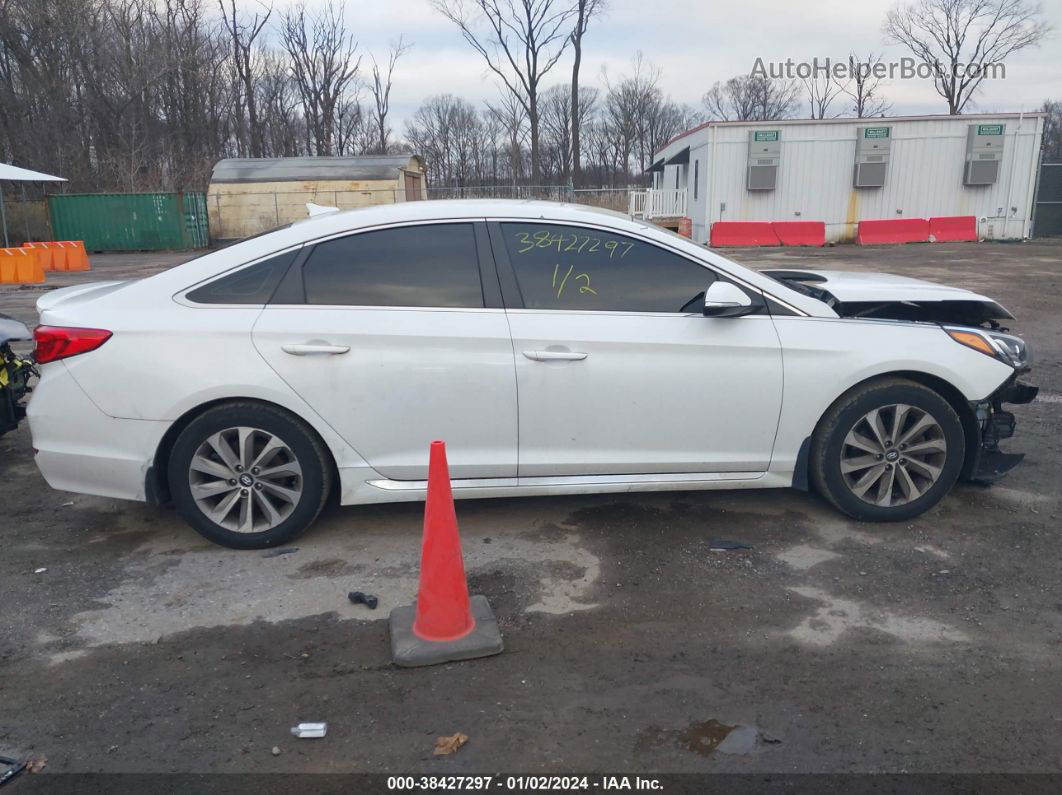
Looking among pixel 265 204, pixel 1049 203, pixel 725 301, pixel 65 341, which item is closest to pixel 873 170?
pixel 1049 203

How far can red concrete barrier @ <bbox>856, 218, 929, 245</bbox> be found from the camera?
89.9 feet

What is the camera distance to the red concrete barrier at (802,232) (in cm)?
2766

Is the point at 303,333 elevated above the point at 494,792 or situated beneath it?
elevated above

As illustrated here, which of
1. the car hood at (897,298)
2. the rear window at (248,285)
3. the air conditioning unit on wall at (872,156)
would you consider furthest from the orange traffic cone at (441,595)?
the air conditioning unit on wall at (872,156)

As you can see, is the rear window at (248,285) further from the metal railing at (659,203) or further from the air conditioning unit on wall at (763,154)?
the metal railing at (659,203)

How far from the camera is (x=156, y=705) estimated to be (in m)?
3.03

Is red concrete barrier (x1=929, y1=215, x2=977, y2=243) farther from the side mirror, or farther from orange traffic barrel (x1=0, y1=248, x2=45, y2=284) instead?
the side mirror

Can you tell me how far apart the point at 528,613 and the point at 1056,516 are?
10.1 ft

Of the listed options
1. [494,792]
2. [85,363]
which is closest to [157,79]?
[85,363]

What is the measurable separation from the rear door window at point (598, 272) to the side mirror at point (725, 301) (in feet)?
0.45

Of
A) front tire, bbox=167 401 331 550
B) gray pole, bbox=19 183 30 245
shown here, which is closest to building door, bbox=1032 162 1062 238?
front tire, bbox=167 401 331 550

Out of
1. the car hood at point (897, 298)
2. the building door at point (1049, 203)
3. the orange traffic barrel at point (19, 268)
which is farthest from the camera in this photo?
the building door at point (1049, 203)

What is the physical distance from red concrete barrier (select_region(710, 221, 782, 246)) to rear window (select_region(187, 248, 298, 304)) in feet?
81.6

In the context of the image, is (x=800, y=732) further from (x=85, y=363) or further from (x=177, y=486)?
(x=85, y=363)
